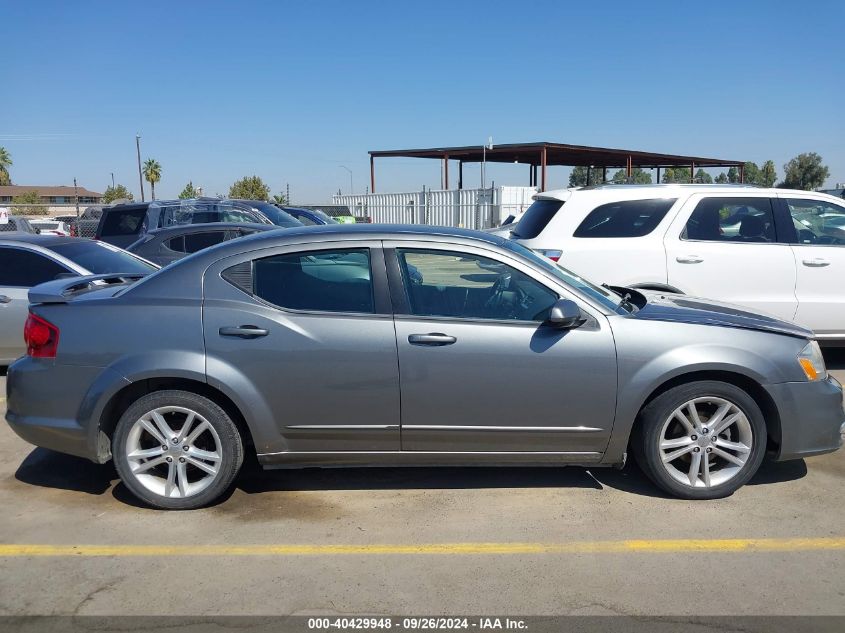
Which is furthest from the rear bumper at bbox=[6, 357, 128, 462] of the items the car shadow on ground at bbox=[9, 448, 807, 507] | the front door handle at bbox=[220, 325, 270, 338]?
the front door handle at bbox=[220, 325, 270, 338]

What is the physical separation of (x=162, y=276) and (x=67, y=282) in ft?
3.34

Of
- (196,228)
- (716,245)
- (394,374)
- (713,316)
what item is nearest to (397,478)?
(394,374)

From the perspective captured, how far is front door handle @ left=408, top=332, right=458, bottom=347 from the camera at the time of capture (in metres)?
4.19

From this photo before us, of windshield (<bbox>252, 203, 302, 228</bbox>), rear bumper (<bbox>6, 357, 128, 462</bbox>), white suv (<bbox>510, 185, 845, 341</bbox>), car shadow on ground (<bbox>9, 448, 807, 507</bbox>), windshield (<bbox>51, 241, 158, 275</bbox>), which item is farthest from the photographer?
windshield (<bbox>252, 203, 302, 228</bbox>)

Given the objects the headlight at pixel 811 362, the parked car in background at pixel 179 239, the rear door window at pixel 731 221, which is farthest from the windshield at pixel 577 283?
the parked car in background at pixel 179 239

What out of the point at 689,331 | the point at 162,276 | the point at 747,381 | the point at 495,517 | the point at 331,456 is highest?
the point at 162,276

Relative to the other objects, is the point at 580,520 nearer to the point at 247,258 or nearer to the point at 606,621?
the point at 606,621

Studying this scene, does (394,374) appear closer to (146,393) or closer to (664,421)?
(146,393)

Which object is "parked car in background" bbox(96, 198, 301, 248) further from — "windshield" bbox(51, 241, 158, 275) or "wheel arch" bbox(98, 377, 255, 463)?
"wheel arch" bbox(98, 377, 255, 463)

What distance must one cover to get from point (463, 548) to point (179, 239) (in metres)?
8.28

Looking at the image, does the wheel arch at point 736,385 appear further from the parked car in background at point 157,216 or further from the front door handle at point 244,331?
the parked car in background at point 157,216

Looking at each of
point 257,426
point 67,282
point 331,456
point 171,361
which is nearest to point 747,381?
point 331,456

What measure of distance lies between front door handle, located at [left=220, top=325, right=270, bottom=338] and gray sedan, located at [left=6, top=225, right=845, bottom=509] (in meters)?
0.01

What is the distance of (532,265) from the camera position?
440 centimetres
